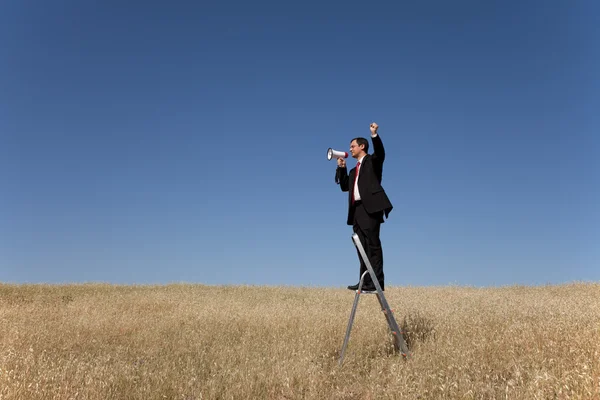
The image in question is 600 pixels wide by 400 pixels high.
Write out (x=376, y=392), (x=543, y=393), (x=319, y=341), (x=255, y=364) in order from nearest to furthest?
(x=543, y=393) < (x=376, y=392) < (x=255, y=364) < (x=319, y=341)

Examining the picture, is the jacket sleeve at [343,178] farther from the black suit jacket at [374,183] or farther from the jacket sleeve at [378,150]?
the jacket sleeve at [378,150]

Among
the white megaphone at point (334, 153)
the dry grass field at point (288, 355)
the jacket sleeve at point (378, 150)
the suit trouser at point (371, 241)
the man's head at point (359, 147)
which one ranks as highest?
the man's head at point (359, 147)

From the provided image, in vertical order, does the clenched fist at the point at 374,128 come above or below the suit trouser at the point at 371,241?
above

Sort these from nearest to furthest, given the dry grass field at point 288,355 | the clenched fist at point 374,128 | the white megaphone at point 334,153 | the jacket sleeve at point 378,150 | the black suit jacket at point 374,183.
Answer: the dry grass field at point 288,355 → the clenched fist at point 374,128 → the jacket sleeve at point 378,150 → the black suit jacket at point 374,183 → the white megaphone at point 334,153

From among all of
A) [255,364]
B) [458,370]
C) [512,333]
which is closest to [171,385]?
[255,364]

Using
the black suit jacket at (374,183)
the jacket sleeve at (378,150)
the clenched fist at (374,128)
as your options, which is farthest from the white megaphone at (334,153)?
the clenched fist at (374,128)

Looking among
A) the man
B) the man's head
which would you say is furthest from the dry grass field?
the man's head

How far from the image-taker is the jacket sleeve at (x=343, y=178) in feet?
25.4

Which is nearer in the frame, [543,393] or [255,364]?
[543,393]

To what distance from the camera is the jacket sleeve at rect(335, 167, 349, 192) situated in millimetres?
7731

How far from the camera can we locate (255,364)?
7.09m

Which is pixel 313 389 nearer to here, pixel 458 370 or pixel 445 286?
pixel 458 370

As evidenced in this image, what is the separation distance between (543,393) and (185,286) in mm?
17824

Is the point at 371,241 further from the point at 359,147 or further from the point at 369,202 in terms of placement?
the point at 359,147
